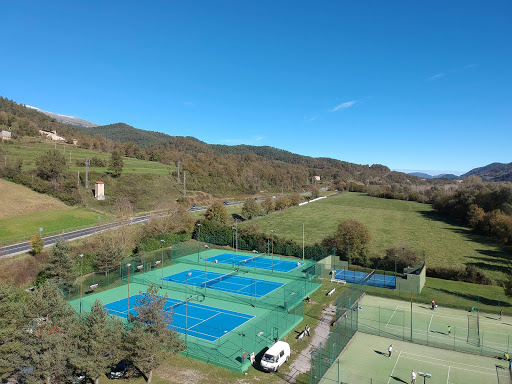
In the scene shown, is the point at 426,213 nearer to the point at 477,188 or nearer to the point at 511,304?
the point at 477,188

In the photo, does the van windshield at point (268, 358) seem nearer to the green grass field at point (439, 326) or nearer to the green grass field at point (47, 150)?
the green grass field at point (439, 326)

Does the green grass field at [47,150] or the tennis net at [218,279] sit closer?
the tennis net at [218,279]

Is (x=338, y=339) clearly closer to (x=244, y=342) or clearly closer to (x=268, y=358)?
(x=268, y=358)

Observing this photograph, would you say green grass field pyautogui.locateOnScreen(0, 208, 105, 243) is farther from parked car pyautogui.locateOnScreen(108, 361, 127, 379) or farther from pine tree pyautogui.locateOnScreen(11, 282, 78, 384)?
parked car pyautogui.locateOnScreen(108, 361, 127, 379)

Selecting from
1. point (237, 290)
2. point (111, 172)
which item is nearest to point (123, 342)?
point (237, 290)

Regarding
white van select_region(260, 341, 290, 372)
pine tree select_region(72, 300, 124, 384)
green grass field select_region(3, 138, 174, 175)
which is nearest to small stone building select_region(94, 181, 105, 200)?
green grass field select_region(3, 138, 174, 175)

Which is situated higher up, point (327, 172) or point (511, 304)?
point (327, 172)

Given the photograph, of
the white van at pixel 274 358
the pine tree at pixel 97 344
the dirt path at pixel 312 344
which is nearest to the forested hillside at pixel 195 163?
the dirt path at pixel 312 344
